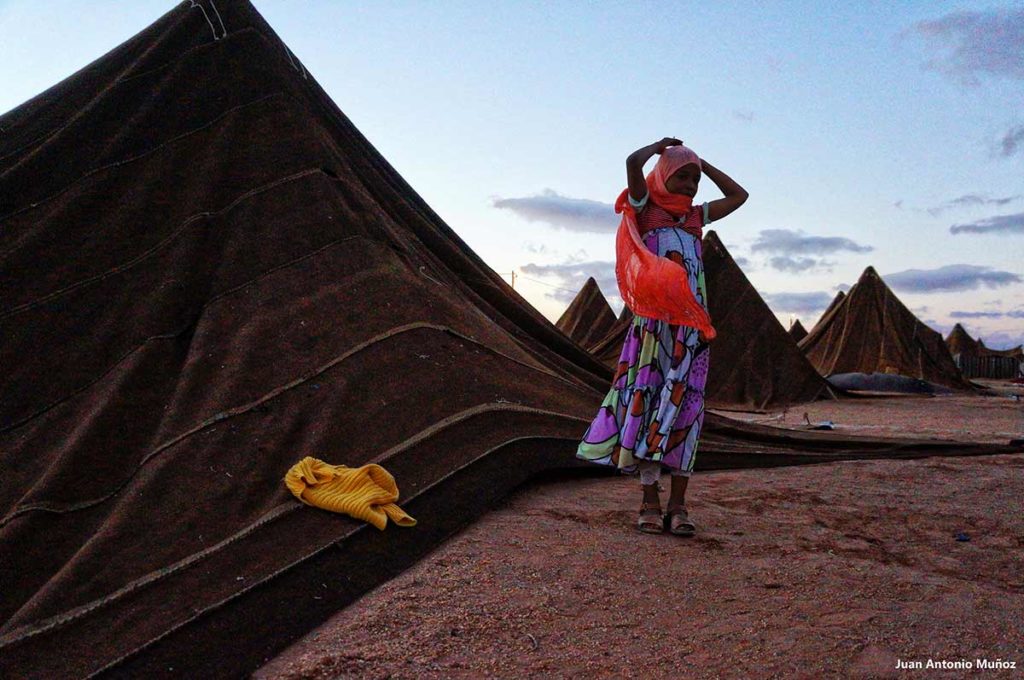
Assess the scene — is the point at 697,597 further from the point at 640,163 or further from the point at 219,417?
the point at 219,417

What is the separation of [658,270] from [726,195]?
22.0 inches

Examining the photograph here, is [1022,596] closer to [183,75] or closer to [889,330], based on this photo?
[183,75]

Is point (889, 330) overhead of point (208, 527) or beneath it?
overhead

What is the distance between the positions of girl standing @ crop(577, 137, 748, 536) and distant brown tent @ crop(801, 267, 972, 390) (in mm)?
13505

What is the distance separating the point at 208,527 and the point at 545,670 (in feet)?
3.93

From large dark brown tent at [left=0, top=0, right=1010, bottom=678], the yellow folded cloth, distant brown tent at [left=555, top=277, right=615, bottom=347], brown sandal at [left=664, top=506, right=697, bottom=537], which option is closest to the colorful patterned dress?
brown sandal at [left=664, top=506, right=697, bottom=537]

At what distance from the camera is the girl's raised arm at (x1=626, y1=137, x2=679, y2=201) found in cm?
304

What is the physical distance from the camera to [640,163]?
3.04 meters

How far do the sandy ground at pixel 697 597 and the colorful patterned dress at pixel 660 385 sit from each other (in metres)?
0.28

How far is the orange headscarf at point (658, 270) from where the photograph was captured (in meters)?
2.92

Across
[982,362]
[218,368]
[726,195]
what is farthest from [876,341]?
[218,368]

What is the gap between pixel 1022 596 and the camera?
2383 mm

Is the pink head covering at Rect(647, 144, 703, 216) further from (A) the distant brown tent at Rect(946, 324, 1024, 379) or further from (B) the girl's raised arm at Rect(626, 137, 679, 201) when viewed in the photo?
(A) the distant brown tent at Rect(946, 324, 1024, 379)

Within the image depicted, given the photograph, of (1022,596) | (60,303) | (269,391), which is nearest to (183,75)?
(60,303)
